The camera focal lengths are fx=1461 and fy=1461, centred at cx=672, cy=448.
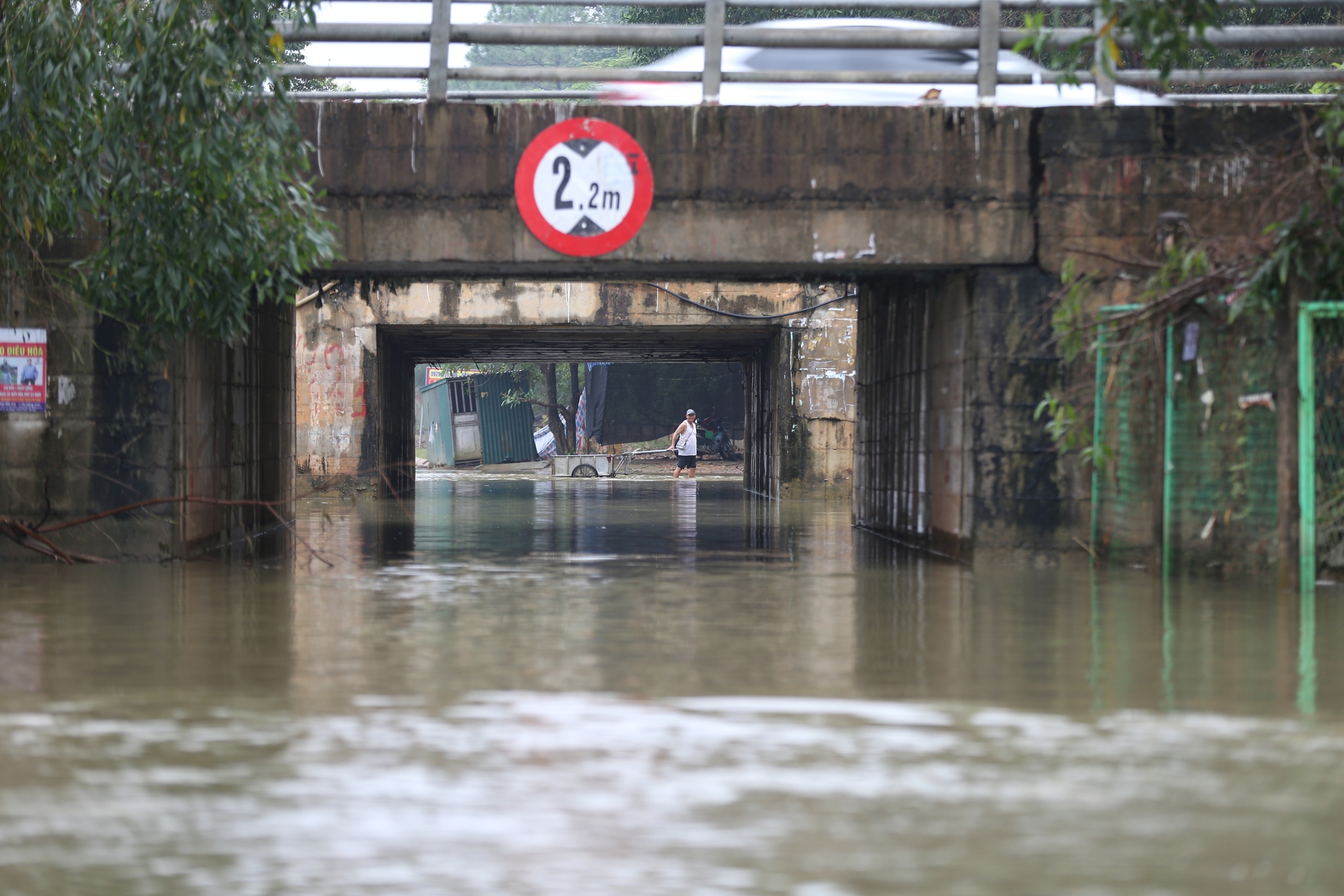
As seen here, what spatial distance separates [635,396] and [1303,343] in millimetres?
35242

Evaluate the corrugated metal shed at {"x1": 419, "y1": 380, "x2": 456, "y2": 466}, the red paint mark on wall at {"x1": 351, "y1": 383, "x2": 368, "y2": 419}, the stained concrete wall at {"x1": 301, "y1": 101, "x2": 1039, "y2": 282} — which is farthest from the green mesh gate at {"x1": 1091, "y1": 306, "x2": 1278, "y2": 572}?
the corrugated metal shed at {"x1": 419, "y1": 380, "x2": 456, "y2": 466}

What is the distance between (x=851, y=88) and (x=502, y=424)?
104 ft

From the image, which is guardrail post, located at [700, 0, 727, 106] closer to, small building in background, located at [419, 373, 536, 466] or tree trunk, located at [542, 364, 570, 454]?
small building in background, located at [419, 373, 536, 466]

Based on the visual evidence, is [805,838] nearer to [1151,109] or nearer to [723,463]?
[1151,109]

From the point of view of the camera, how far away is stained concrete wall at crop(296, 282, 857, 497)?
2244 centimetres

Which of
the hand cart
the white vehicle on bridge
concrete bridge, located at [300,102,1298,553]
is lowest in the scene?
the hand cart

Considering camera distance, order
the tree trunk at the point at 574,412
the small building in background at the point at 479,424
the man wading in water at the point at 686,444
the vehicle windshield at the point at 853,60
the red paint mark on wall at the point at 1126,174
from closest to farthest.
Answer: the red paint mark on wall at the point at 1126,174, the vehicle windshield at the point at 853,60, the man wading in water at the point at 686,444, the small building in background at the point at 479,424, the tree trunk at the point at 574,412

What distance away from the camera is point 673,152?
12.0 metres

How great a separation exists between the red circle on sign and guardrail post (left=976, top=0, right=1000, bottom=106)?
9.20 ft

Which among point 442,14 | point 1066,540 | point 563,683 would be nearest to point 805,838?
point 563,683

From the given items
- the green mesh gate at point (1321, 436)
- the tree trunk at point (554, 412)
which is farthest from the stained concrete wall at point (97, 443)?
the tree trunk at point (554, 412)

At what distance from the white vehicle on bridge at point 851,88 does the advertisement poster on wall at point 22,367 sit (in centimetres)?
502

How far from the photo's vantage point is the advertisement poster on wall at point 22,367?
11.6 m

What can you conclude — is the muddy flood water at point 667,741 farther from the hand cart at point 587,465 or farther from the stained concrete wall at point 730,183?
the hand cart at point 587,465
